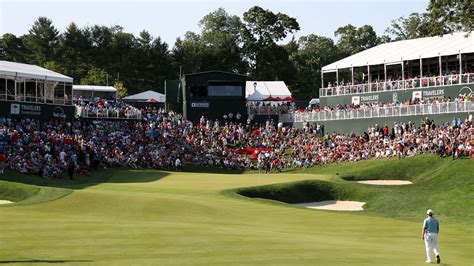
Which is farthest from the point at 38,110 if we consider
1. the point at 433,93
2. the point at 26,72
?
the point at 433,93

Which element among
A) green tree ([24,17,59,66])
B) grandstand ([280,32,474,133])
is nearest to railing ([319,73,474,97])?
grandstand ([280,32,474,133])

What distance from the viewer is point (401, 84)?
6919 cm

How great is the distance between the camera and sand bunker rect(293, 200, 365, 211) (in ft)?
140

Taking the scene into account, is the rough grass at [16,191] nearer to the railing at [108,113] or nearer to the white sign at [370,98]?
the railing at [108,113]

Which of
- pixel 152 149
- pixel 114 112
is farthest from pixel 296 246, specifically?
pixel 114 112

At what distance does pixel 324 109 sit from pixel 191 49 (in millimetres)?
48442

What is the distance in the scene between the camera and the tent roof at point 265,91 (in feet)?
278

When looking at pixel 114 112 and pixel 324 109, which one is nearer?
pixel 114 112

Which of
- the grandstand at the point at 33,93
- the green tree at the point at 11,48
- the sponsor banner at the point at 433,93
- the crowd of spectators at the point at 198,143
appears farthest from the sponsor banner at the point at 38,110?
the green tree at the point at 11,48

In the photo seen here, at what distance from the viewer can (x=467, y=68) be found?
68688mm

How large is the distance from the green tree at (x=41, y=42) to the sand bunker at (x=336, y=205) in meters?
74.3

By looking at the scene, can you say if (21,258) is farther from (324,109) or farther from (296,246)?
(324,109)

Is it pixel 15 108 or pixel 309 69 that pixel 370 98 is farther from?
pixel 309 69

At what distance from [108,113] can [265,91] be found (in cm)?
2572
